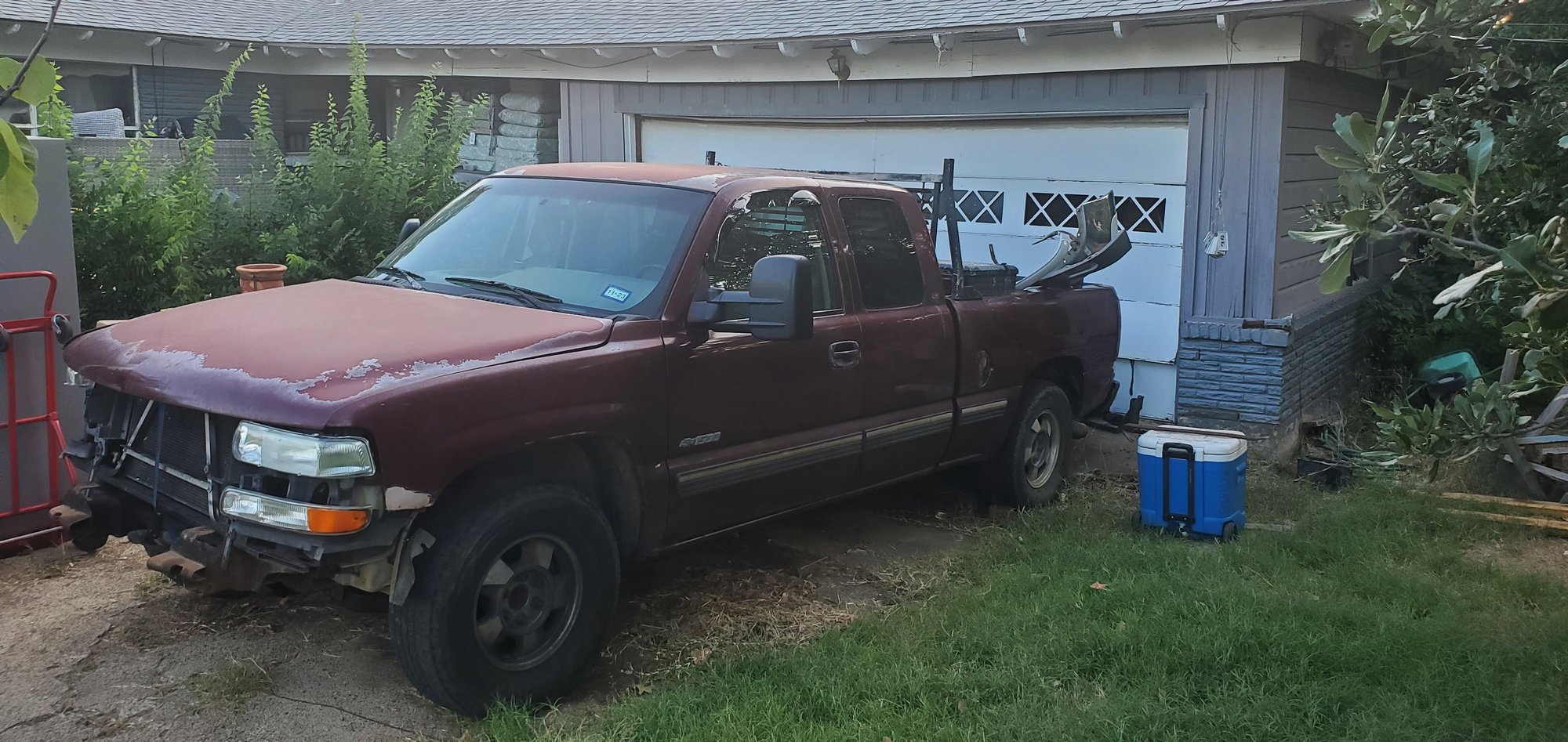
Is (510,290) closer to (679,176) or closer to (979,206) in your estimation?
(679,176)

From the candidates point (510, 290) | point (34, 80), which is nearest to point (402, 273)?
point (510, 290)

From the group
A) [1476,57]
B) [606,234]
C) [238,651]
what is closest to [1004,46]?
[1476,57]

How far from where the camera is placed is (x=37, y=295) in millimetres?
5656

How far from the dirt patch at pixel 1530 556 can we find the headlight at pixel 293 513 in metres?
5.21

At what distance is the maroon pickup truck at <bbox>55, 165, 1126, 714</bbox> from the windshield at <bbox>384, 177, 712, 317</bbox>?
1cm

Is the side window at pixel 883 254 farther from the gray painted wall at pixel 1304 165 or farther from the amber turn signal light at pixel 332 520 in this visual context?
the gray painted wall at pixel 1304 165

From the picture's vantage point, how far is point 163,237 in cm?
745

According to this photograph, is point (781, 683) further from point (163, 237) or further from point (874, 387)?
point (163, 237)

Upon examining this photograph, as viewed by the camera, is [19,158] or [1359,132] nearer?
[19,158]

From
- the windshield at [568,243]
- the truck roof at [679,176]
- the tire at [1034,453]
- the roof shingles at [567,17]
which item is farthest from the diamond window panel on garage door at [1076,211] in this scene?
the windshield at [568,243]

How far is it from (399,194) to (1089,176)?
4.96 metres

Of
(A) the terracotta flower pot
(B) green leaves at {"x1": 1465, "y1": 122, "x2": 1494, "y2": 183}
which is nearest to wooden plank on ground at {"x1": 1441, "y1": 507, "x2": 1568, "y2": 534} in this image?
(B) green leaves at {"x1": 1465, "y1": 122, "x2": 1494, "y2": 183}

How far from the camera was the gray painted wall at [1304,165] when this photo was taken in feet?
26.5

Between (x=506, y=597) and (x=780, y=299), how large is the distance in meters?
1.39
